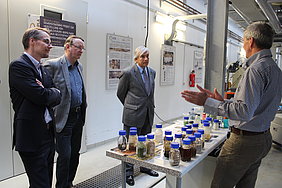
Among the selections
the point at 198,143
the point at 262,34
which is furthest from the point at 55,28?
the point at 262,34

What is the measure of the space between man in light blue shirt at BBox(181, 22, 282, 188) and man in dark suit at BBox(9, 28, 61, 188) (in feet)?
3.22

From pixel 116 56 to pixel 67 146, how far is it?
2.05 meters

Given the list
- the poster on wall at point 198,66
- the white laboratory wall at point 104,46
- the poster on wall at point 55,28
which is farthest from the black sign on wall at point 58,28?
the poster on wall at point 198,66

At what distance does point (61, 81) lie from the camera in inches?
84.5

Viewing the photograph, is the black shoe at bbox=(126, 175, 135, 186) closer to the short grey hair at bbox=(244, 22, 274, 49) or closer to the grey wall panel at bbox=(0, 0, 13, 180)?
the grey wall panel at bbox=(0, 0, 13, 180)

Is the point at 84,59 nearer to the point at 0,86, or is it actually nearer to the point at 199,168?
the point at 0,86

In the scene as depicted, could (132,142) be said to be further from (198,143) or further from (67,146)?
(67,146)

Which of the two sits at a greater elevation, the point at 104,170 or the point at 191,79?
the point at 191,79

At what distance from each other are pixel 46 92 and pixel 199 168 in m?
1.38

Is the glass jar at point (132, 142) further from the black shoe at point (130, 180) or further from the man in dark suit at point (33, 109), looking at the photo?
the black shoe at point (130, 180)

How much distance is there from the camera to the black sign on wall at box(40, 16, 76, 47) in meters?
2.79

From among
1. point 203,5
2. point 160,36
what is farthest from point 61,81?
point 203,5

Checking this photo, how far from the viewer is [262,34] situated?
1.43 meters

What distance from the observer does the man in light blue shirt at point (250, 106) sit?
1357 millimetres
